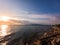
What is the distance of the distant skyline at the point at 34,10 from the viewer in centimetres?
251

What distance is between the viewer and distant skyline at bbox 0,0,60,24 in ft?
8.22

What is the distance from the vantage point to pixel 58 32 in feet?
8.54

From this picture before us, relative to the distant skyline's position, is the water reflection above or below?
below

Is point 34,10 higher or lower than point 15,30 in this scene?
higher

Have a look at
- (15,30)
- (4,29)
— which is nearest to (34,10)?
(15,30)

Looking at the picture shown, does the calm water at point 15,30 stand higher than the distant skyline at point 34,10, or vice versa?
the distant skyline at point 34,10

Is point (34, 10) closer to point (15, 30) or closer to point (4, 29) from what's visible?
point (15, 30)

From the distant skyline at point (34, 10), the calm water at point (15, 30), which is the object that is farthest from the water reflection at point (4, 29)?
the distant skyline at point (34, 10)

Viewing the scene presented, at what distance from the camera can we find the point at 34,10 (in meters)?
2.54

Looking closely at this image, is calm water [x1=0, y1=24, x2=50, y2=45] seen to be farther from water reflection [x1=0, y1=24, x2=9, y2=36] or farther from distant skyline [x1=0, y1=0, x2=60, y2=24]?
distant skyline [x1=0, y1=0, x2=60, y2=24]

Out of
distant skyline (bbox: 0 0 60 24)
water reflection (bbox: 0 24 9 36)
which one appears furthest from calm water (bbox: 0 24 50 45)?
distant skyline (bbox: 0 0 60 24)

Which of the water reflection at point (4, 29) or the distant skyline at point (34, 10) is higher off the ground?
the distant skyline at point (34, 10)

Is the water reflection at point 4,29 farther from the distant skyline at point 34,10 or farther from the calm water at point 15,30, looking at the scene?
the distant skyline at point 34,10

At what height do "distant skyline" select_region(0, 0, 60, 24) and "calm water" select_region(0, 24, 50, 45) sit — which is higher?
"distant skyline" select_region(0, 0, 60, 24)
